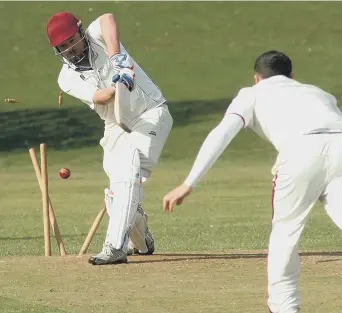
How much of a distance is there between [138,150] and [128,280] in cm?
131

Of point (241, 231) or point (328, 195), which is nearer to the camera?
point (328, 195)

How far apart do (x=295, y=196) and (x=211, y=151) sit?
2.11 ft

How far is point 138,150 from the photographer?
10.8 metres

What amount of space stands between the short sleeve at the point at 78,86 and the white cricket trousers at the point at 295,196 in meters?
3.01

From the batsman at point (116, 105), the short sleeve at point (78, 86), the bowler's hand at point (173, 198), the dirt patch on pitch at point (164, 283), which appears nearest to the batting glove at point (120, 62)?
the batsman at point (116, 105)

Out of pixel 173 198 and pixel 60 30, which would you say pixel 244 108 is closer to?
pixel 173 198

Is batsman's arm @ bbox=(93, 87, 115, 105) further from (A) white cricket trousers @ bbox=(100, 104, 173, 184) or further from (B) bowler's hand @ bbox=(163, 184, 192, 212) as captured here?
(B) bowler's hand @ bbox=(163, 184, 192, 212)

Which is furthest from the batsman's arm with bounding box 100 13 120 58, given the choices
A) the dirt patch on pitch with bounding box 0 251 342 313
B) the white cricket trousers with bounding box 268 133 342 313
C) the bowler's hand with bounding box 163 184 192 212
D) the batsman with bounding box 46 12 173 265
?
the bowler's hand with bounding box 163 184 192 212

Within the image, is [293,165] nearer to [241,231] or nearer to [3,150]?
[241,231]

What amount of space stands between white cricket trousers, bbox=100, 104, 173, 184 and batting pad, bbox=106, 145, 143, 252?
0.08m

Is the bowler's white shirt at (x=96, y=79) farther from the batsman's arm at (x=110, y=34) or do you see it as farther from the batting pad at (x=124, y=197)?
the batting pad at (x=124, y=197)

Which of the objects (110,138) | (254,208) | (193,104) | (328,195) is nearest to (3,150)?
(193,104)

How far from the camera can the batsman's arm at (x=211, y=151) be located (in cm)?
749

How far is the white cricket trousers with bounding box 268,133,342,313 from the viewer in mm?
7730
